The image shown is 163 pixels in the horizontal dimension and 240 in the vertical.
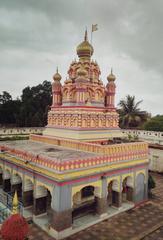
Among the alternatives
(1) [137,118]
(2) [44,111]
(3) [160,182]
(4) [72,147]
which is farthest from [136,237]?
(2) [44,111]

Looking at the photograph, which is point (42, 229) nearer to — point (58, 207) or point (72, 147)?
point (58, 207)

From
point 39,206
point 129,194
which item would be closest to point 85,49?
point 129,194

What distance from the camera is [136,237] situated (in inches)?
396

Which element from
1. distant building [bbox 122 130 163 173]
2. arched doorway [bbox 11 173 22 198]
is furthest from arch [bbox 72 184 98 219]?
distant building [bbox 122 130 163 173]

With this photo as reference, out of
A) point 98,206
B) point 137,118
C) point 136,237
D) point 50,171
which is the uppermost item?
point 137,118

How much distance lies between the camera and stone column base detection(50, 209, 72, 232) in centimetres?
979

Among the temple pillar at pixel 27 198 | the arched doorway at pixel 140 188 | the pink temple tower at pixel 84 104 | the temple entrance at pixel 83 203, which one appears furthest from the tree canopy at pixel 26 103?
the arched doorway at pixel 140 188

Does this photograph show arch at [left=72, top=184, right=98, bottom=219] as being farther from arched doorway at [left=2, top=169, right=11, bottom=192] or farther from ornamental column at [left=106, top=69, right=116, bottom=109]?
ornamental column at [left=106, top=69, right=116, bottom=109]

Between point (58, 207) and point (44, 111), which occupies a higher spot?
point (44, 111)

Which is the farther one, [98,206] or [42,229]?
[98,206]

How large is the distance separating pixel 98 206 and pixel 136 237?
2444mm

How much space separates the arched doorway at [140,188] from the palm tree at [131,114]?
2119cm

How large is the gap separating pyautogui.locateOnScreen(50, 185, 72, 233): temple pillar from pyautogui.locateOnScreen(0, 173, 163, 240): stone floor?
59cm

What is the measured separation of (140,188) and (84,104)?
653cm
